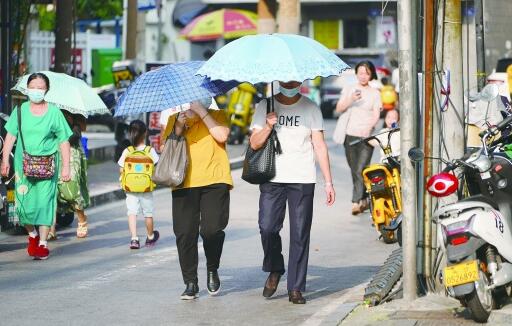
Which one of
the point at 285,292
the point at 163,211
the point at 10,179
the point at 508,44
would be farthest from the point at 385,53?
the point at 285,292

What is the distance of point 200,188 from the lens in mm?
10461

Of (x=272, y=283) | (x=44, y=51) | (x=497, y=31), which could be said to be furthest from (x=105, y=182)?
(x=44, y=51)

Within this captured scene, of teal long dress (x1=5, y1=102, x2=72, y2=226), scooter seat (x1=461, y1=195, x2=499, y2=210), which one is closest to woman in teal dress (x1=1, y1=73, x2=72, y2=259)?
teal long dress (x1=5, y1=102, x2=72, y2=226)

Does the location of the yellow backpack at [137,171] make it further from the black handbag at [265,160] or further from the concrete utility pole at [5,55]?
the black handbag at [265,160]

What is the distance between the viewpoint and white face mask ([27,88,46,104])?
1272cm

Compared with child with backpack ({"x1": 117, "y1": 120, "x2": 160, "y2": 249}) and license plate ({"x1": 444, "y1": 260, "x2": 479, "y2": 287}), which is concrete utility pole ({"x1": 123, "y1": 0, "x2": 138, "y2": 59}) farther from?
license plate ({"x1": 444, "y1": 260, "x2": 479, "y2": 287})

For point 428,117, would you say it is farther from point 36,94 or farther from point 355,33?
point 355,33

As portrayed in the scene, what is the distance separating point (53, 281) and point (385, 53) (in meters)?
39.8

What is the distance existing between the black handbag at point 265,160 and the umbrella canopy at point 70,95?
4068 millimetres

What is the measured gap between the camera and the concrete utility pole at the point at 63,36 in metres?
21.0

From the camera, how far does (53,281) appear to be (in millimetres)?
11531

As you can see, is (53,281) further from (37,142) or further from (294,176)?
(294,176)

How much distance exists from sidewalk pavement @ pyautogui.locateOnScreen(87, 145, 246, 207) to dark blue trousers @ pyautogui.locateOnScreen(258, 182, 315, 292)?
8.10m

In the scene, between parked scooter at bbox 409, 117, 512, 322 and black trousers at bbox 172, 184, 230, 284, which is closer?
parked scooter at bbox 409, 117, 512, 322
